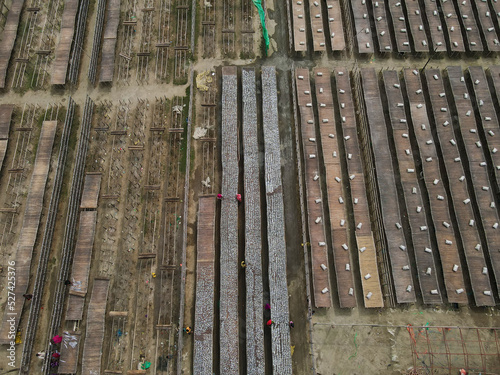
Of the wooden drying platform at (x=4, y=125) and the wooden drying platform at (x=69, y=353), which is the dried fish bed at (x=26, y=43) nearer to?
the wooden drying platform at (x=4, y=125)

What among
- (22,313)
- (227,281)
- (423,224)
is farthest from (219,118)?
(22,313)

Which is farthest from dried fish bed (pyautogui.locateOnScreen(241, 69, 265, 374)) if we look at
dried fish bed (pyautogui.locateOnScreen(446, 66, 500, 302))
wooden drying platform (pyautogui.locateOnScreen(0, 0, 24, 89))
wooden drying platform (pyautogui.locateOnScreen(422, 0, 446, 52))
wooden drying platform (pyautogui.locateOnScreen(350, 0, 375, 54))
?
wooden drying platform (pyautogui.locateOnScreen(0, 0, 24, 89))

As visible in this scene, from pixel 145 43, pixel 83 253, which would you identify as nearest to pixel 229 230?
pixel 83 253

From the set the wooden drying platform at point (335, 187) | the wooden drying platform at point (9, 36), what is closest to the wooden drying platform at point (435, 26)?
the wooden drying platform at point (335, 187)

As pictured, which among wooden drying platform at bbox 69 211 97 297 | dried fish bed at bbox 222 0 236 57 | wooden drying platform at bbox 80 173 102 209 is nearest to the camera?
wooden drying platform at bbox 69 211 97 297

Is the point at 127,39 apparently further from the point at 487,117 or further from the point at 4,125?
the point at 487,117

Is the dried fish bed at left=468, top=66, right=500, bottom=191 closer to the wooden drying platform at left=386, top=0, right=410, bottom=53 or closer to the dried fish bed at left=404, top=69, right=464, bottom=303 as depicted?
the dried fish bed at left=404, top=69, right=464, bottom=303

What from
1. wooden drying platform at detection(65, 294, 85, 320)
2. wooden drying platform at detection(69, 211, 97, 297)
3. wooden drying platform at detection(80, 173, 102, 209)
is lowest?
wooden drying platform at detection(65, 294, 85, 320)
